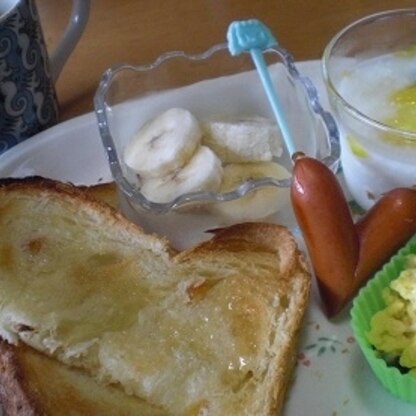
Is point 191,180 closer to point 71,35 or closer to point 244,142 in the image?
point 244,142

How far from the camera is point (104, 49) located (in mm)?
1901

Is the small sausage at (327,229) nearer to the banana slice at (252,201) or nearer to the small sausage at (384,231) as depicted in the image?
the small sausage at (384,231)

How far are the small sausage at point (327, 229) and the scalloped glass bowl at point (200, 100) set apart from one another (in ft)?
0.44

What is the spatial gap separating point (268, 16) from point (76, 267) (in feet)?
2.86

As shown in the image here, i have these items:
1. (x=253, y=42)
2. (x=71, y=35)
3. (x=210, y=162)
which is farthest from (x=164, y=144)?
(x=71, y=35)

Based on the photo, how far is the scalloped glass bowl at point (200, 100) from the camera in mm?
1400

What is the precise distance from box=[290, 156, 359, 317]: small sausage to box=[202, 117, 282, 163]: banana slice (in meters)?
0.19

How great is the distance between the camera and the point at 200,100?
1.57m

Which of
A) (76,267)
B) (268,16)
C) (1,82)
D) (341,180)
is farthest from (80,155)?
(268,16)

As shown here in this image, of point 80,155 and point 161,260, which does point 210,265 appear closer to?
point 161,260

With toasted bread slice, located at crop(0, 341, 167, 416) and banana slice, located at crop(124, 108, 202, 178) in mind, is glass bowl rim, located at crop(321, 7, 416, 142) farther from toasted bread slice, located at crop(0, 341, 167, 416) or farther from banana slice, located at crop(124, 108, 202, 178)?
toasted bread slice, located at crop(0, 341, 167, 416)

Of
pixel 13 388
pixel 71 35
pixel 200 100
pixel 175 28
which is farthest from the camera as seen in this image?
pixel 175 28

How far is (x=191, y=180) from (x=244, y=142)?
11 centimetres

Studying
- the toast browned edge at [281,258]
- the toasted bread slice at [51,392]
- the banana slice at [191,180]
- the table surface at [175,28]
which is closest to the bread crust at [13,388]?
the toasted bread slice at [51,392]
